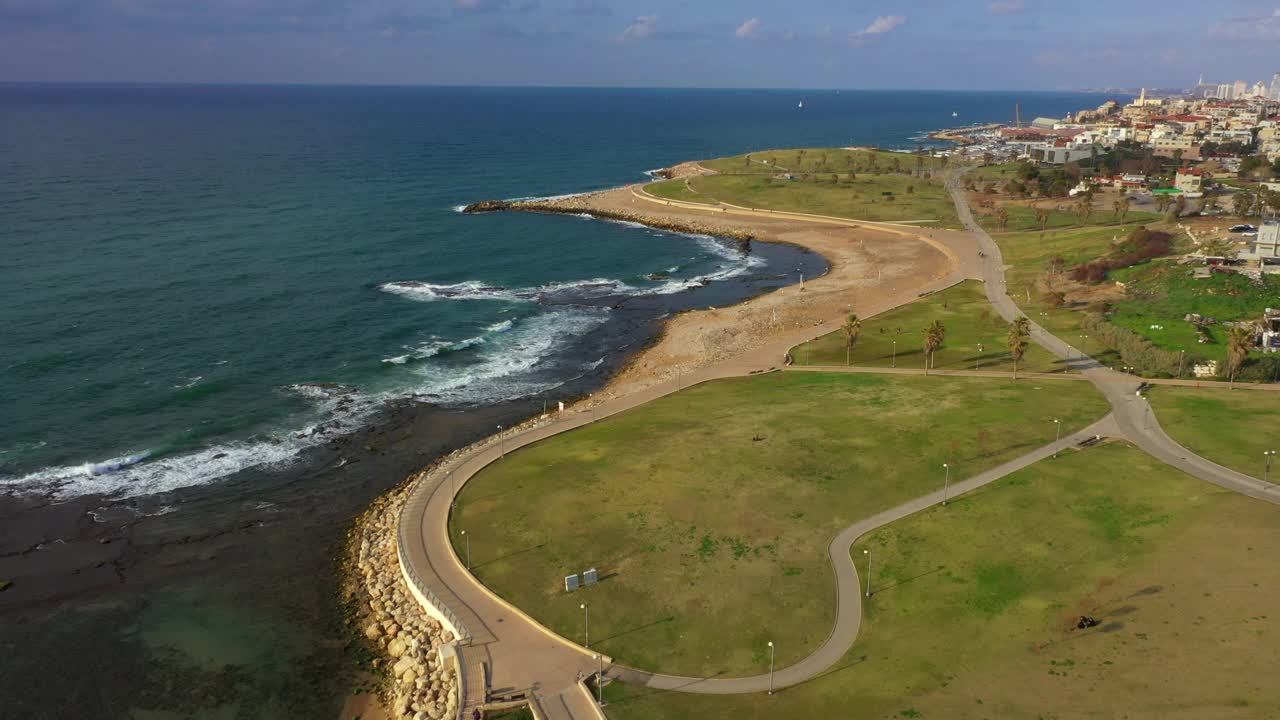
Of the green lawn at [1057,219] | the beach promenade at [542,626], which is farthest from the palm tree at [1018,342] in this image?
the green lawn at [1057,219]

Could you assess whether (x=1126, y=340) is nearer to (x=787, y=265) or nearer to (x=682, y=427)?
(x=682, y=427)

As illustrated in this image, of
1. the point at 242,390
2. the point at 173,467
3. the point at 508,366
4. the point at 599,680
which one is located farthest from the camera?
the point at 508,366

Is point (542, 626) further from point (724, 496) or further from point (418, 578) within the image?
point (724, 496)

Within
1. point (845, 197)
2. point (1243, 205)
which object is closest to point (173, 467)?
Answer: point (845, 197)

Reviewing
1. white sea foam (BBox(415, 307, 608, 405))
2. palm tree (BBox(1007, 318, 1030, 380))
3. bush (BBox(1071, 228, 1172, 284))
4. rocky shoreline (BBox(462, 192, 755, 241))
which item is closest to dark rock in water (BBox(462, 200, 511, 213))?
rocky shoreline (BBox(462, 192, 755, 241))

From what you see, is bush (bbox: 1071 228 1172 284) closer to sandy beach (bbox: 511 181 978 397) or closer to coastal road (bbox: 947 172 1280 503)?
coastal road (bbox: 947 172 1280 503)

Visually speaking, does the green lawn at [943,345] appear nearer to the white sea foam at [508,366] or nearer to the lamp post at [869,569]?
the white sea foam at [508,366]

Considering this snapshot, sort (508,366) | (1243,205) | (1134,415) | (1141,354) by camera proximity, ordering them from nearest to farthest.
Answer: (1134,415)
(1141,354)
(508,366)
(1243,205)
